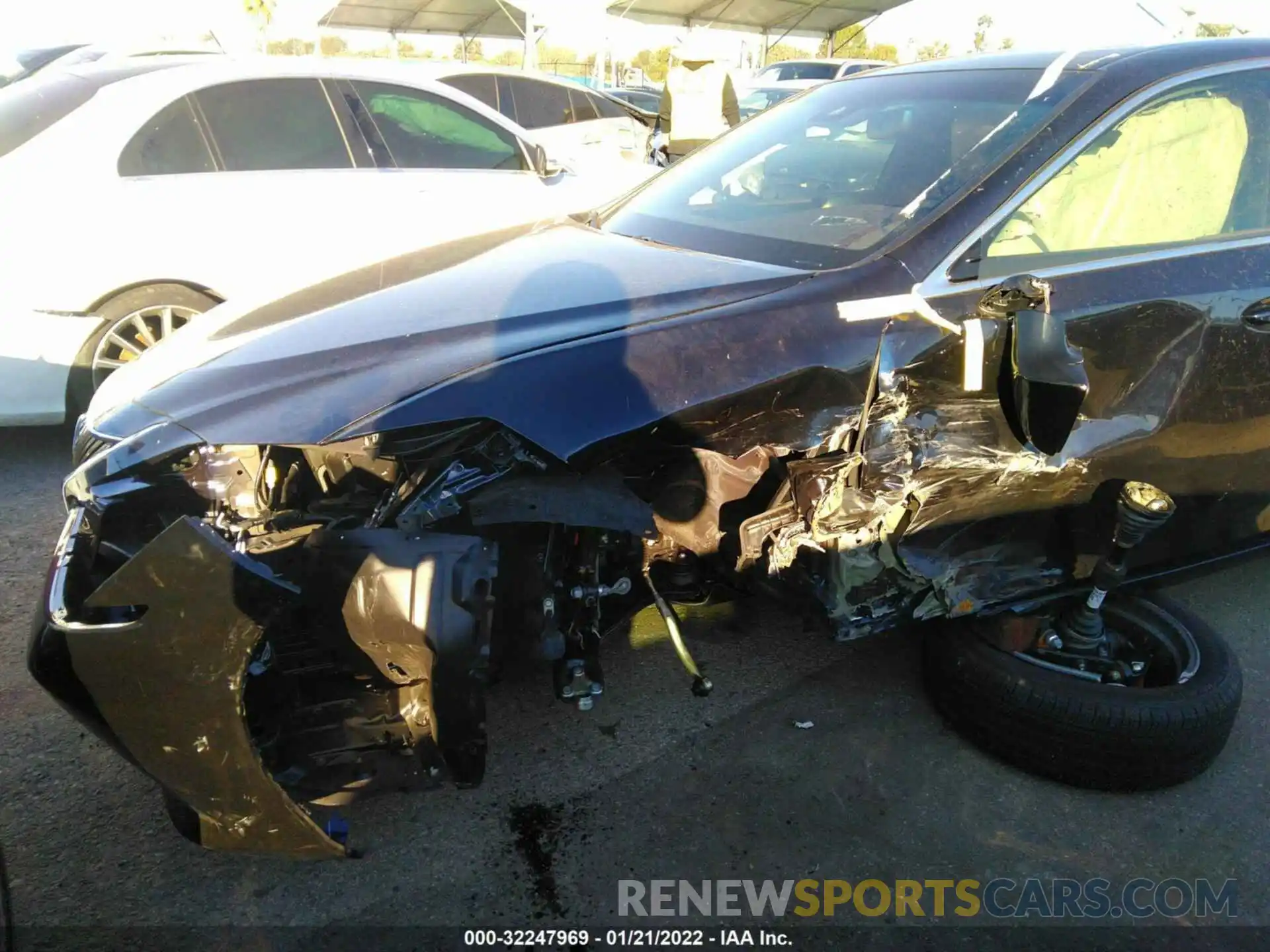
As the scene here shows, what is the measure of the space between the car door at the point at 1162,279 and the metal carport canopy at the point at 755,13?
60.1 feet

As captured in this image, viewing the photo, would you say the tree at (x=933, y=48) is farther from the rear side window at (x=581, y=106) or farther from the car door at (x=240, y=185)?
the car door at (x=240, y=185)

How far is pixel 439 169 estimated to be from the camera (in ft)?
17.0

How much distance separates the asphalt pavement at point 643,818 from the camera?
2033 mm

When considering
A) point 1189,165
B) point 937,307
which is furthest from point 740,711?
point 1189,165

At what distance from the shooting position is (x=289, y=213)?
4.55m

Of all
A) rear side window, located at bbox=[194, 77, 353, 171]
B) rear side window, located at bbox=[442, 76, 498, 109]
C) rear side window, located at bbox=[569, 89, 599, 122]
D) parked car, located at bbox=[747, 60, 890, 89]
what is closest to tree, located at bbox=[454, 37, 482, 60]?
parked car, located at bbox=[747, 60, 890, 89]

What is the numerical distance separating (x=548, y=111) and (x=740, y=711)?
780cm

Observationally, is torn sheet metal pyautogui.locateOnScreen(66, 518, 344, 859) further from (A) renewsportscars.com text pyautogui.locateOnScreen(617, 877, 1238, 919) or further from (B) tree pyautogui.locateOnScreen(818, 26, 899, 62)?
(B) tree pyautogui.locateOnScreen(818, 26, 899, 62)

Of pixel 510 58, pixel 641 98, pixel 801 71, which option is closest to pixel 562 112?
pixel 641 98

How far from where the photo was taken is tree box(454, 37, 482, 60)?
25.4 meters

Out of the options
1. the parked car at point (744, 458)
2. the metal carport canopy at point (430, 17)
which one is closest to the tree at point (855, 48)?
the metal carport canopy at point (430, 17)

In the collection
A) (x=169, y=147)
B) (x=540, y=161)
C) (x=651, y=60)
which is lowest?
(x=540, y=161)

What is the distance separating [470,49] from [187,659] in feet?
93.9

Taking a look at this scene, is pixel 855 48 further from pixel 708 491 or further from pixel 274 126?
pixel 708 491
